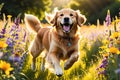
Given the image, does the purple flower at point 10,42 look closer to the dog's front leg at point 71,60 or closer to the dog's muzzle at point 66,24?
the dog's front leg at point 71,60

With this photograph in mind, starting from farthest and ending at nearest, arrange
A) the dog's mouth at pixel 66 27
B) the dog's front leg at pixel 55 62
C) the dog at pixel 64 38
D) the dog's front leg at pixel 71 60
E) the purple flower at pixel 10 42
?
the dog's mouth at pixel 66 27
the dog at pixel 64 38
the dog's front leg at pixel 71 60
the dog's front leg at pixel 55 62
the purple flower at pixel 10 42

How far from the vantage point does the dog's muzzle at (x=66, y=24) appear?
24.2 feet

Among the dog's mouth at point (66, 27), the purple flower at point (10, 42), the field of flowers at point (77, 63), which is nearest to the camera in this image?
the field of flowers at point (77, 63)

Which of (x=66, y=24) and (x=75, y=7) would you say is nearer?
(x=66, y=24)

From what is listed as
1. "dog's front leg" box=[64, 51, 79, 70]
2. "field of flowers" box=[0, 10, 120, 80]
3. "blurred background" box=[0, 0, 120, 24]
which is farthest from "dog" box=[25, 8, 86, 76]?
"blurred background" box=[0, 0, 120, 24]

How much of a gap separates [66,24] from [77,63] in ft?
3.20

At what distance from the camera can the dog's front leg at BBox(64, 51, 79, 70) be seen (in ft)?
23.0

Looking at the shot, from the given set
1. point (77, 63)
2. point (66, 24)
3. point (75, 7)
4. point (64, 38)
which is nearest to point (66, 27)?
point (66, 24)

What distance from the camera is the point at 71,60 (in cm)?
708

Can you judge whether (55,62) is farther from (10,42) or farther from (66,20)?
(10,42)

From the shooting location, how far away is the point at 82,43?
10.9 m

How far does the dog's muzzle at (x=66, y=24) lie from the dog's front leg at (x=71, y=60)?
458 mm

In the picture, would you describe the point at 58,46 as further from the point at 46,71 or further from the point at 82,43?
the point at 82,43

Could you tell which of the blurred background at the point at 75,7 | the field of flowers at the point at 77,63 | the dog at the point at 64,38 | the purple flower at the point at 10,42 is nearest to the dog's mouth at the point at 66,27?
the dog at the point at 64,38
